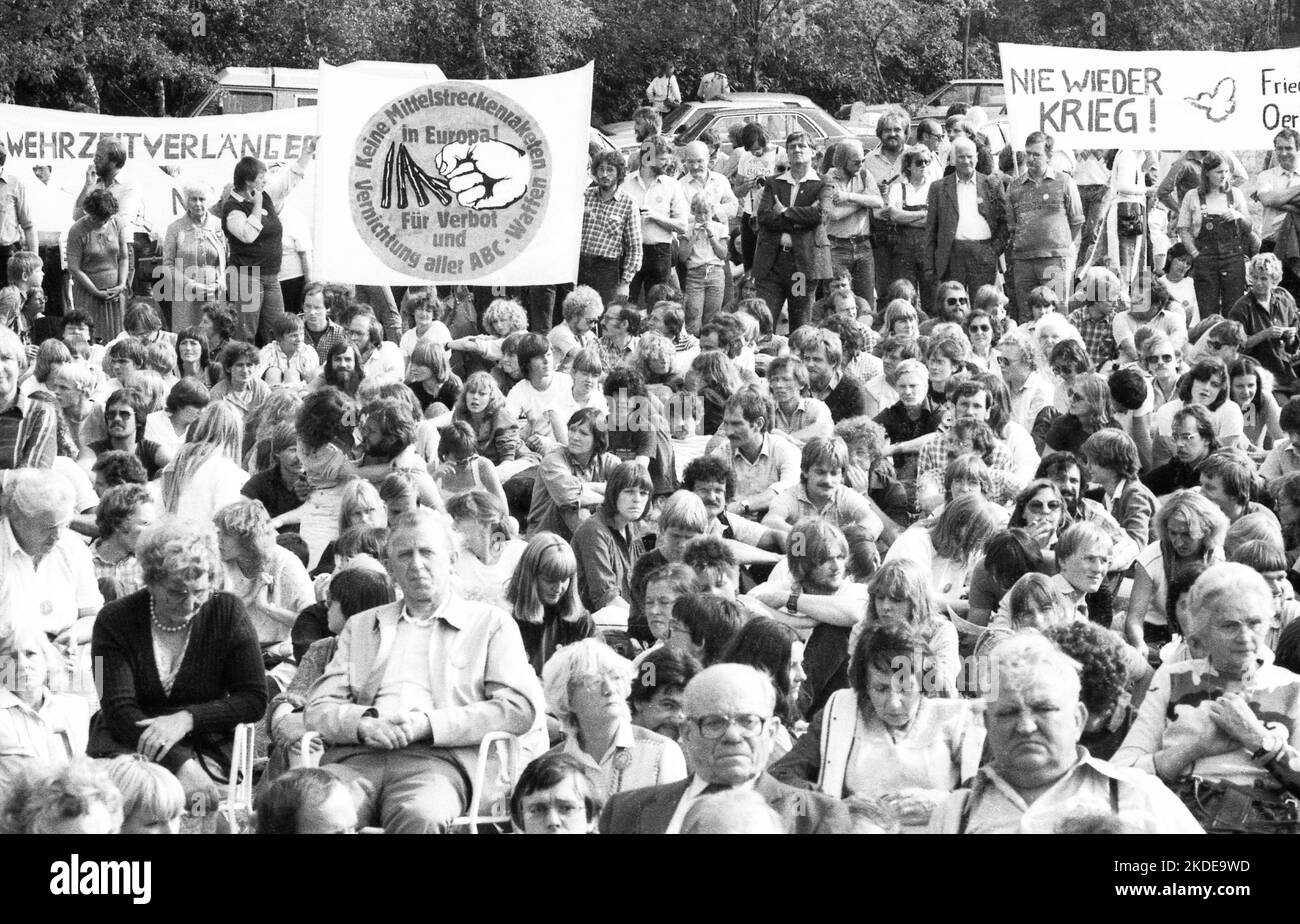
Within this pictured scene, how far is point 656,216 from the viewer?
54.2 ft

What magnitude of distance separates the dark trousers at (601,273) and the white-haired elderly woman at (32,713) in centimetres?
896

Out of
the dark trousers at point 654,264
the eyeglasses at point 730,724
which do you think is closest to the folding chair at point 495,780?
the eyeglasses at point 730,724

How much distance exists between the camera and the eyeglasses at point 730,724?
6.04 m

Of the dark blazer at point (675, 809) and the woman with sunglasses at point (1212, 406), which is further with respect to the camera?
the woman with sunglasses at point (1212, 406)

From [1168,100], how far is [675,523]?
9.01 meters

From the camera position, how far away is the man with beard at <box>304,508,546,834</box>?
261 inches

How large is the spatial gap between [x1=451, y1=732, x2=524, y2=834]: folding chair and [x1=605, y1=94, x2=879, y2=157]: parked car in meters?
18.3

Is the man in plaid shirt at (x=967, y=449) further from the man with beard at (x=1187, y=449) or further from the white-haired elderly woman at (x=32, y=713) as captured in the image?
the white-haired elderly woman at (x=32, y=713)

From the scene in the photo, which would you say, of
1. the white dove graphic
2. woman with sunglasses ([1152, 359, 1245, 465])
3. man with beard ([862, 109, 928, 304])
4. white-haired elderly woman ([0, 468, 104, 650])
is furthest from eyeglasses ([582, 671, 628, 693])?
the white dove graphic

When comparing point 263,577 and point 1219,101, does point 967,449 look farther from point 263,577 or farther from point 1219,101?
point 1219,101

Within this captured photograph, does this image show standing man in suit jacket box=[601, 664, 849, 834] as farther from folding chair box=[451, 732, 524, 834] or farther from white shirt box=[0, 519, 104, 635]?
white shirt box=[0, 519, 104, 635]

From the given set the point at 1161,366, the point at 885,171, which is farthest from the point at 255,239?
the point at 1161,366
